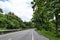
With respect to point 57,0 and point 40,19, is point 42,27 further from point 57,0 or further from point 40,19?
point 57,0

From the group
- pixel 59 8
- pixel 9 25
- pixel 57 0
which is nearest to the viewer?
pixel 57 0

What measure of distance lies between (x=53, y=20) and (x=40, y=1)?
2357 centimetres

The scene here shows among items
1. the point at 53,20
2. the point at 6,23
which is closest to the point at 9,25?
the point at 6,23

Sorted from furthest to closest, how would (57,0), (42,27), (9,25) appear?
(42,27) → (9,25) → (57,0)

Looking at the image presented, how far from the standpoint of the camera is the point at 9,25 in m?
86.9

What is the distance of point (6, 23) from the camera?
83625 mm

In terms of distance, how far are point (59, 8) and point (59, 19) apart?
67.7 feet

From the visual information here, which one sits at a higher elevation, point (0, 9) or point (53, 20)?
point (0, 9)

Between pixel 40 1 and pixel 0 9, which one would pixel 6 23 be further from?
pixel 40 1

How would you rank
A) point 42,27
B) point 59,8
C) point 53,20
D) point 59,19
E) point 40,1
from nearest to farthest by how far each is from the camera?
point 59,8
point 40,1
point 59,19
point 53,20
point 42,27

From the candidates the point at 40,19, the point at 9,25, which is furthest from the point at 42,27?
the point at 9,25

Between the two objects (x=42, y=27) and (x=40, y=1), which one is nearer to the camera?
(x=40, y=1)

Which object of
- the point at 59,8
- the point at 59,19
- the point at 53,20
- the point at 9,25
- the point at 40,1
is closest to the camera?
the point at 59,8

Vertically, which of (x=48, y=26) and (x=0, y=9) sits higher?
(x=0, y=9)
